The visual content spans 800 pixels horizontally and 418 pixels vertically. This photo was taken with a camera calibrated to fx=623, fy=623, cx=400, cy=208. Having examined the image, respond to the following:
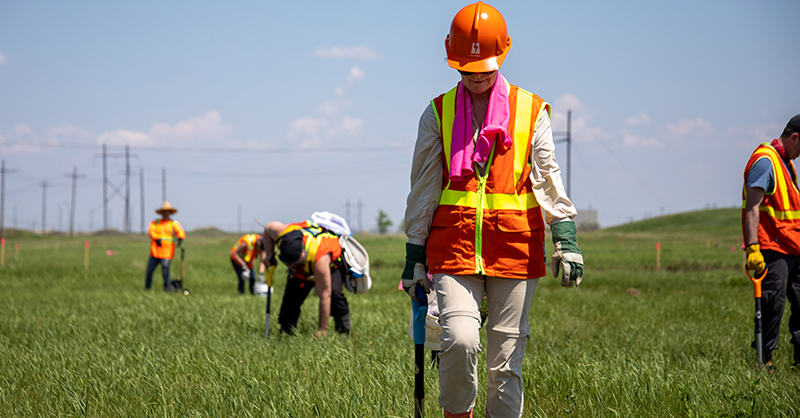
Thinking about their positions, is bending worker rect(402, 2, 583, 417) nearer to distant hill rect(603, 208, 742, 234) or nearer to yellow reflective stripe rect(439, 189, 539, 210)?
yellow reflective stripe rect(439, 189, 539, 210)

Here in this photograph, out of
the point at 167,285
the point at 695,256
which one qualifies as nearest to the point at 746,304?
the point at 167,285

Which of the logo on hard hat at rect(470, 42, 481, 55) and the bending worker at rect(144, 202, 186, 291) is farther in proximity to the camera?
the bending worker at rect(144, 202, 186, 291)

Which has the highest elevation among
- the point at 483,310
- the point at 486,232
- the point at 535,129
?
the point at 535,129

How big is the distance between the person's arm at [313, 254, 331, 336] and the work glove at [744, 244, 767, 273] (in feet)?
13.0

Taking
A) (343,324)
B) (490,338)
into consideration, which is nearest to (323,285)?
(343,324)

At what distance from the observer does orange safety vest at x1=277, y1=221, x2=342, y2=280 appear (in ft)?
21.9

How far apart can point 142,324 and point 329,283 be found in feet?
8.48

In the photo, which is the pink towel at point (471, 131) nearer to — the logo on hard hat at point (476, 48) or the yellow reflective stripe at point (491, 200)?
the yellow reflective stripe at point (491, 200)

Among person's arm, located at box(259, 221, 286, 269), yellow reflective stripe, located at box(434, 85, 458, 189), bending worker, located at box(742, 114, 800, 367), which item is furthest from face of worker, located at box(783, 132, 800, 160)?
person's arm, located at box(259, 221, 286, 269)

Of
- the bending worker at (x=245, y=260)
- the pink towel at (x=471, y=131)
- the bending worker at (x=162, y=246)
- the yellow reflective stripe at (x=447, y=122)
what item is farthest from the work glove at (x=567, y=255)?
the bending worker at (x=162, y=246)

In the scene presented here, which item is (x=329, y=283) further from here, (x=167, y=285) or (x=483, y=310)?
(x=167, y=285)

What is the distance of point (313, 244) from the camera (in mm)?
6691

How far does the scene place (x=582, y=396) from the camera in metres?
3.98

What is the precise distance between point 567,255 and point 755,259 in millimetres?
3042
